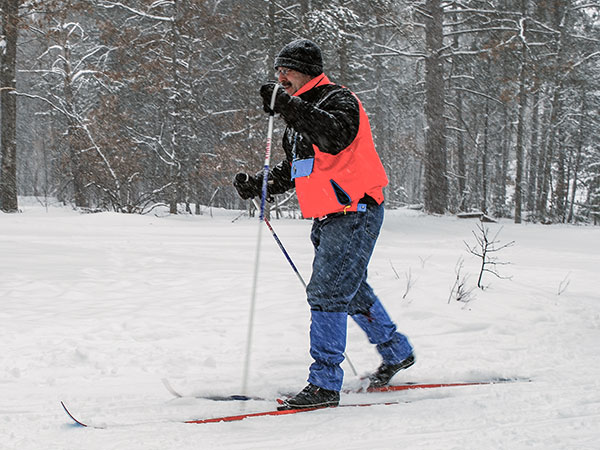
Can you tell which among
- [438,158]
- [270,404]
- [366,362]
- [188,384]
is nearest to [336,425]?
[270,404]

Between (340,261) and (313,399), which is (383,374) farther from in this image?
(340,261)

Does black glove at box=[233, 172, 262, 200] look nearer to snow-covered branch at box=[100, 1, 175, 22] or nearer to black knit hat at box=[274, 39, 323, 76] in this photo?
black knit hat at box=[274, 39, 323, 76]

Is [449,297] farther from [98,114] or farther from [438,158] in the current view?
[98,114]

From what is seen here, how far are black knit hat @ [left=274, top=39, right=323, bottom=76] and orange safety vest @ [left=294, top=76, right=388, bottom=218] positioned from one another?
36 centimetres

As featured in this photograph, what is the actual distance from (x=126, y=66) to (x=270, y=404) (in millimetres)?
17461

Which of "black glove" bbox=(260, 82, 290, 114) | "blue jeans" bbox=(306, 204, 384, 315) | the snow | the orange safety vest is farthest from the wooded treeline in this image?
"blue jeans" bbox=(306, 204, 384, 315)

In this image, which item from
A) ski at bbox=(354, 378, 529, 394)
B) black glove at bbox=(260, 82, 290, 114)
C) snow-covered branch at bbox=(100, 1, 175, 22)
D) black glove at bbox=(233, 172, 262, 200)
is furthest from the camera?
snow-covered branch at bbox=(100, 1, 175, 22)

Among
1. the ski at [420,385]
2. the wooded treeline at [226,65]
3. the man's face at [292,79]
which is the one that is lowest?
the ski at [420,385]

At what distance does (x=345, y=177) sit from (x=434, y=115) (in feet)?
42.2

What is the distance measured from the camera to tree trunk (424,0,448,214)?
14352 millimetres

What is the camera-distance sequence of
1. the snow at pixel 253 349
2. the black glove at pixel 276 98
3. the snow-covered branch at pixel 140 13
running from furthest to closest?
1. the snow-covered branch at pixel 140 13
2. the black glove at pixel 276 98
3. the snow at pixel 253 349

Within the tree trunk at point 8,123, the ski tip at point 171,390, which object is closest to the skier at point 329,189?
the ski tip at point 171,390

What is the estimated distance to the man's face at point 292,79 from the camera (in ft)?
9.18

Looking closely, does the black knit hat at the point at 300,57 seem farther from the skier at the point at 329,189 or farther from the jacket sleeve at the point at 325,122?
the jacket sleeve at the point at 325,122
